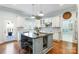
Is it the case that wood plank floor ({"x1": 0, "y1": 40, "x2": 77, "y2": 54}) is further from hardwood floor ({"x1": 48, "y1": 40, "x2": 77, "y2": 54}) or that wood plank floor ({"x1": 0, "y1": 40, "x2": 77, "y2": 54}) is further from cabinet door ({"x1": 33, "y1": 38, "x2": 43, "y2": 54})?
cabinet door ({"x1": 33, "y1": 38, "x2": 43, "y2": 54})

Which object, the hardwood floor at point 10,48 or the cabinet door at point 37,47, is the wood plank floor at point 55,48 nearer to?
the hardwood floor at point 10,48

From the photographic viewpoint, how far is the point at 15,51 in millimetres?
1749

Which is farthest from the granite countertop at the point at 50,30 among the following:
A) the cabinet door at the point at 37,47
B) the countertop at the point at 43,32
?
the cabinet door at the point at 37,47

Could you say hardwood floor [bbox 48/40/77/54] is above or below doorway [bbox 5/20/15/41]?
below

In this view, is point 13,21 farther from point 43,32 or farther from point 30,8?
point 43,32

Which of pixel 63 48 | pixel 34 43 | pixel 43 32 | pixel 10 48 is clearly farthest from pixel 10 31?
pixel 63 48

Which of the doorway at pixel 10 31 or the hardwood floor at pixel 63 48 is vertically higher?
the doorway at pixel 10 31

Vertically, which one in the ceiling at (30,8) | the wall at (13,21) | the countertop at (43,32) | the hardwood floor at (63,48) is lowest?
the hardwood floor at (63,48)

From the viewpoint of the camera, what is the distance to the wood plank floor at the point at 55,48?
1740 mm

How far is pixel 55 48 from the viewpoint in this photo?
5.82ft

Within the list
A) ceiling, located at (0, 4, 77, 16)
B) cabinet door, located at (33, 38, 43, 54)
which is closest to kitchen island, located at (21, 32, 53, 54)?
cabinet door, located at (33, 38, 43, 54)

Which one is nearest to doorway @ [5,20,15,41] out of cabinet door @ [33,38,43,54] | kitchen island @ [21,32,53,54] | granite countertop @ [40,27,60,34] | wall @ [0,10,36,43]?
wall @ [0,10,36,43]

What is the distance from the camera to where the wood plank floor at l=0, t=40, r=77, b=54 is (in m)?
1.74

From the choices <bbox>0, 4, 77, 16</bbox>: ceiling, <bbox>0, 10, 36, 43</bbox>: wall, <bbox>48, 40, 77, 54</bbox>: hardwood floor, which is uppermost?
<bbox>0, 4, 77, 16</bbox>: ceiling
